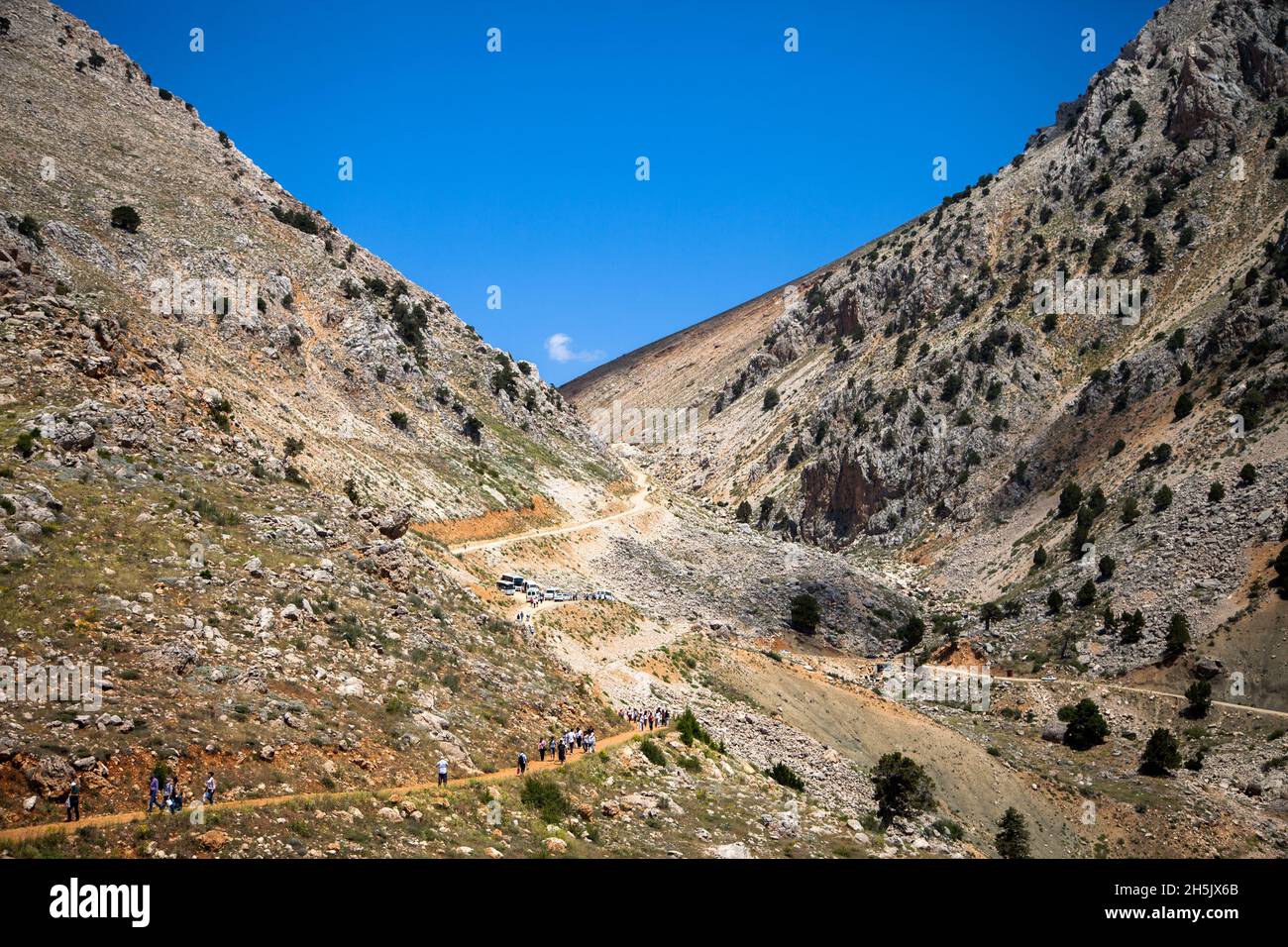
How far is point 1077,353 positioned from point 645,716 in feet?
247

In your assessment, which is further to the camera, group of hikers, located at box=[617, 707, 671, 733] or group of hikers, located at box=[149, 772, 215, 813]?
group of hikers, located at box=[617, 707, 671, 733]

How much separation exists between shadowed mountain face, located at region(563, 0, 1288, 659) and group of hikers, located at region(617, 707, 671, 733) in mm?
38546

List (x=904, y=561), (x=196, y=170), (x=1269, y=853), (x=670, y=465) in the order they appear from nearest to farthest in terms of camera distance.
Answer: (x=1269, y=853) < (x=196, y=170) < (x=904, y=561) < (x=670, y=465)

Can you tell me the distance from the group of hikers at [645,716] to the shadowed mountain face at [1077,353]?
38546mm

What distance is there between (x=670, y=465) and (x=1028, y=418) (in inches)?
2082

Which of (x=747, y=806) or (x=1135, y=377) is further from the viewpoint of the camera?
(x=1135, y=377)

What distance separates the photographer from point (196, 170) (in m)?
74.1

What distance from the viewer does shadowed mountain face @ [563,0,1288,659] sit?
7081cm

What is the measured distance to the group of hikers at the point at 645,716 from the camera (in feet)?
112

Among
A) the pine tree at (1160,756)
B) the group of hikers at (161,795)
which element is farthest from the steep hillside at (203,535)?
the pine tree at (1160,756)

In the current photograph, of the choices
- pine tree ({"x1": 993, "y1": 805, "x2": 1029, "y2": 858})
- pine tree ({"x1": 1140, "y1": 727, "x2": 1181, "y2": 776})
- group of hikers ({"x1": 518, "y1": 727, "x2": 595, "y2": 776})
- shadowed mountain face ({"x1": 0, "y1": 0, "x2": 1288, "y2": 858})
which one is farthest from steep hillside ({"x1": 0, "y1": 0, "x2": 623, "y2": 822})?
pine tree ({"x1": 1140, "y1": 727, "x2": 1181, "y2": 776})

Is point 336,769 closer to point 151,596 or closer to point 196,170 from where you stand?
point 151,596

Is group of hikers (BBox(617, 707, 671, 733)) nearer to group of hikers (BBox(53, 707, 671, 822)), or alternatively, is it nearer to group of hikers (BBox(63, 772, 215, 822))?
group of hikers (BBox(53, 707, 671, 822))
